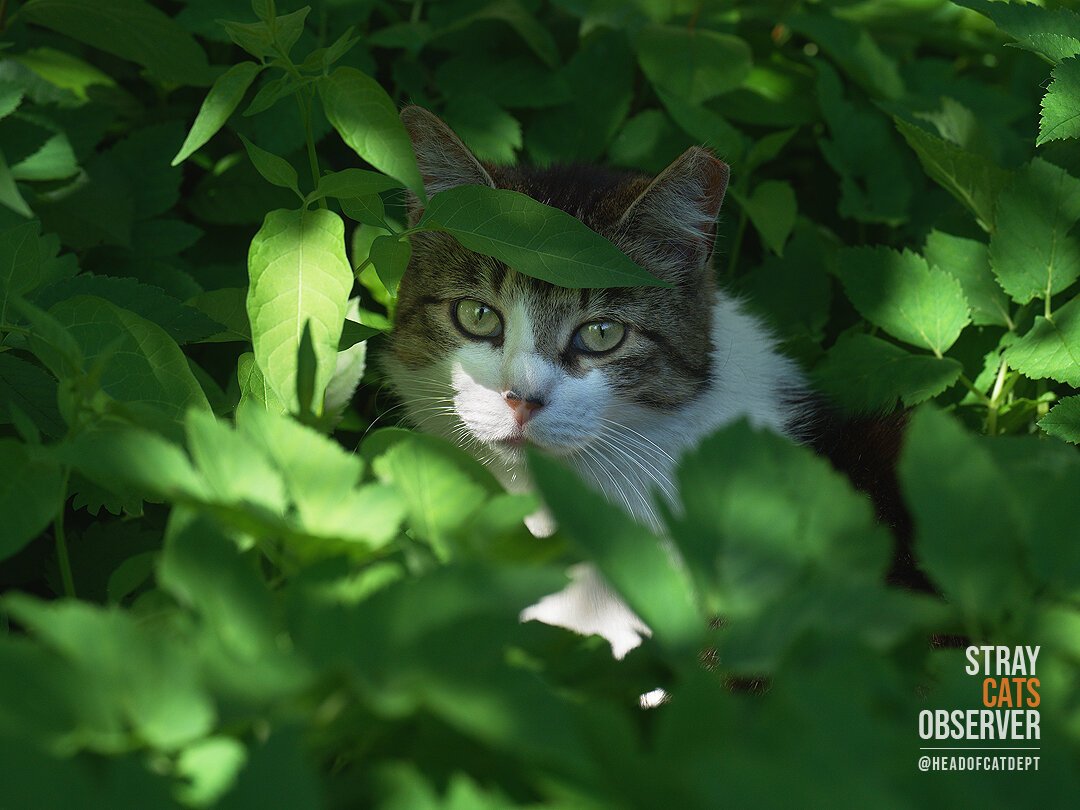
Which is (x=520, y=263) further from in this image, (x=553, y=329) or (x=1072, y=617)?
(x=1072, y=617)

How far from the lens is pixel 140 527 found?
5.69 ft

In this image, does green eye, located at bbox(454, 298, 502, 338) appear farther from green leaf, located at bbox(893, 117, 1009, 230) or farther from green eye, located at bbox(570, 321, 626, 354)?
green leaf, located at bbox(893, 117, 1009, 230)

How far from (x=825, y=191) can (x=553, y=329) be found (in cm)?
110

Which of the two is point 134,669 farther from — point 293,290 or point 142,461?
point 293,290

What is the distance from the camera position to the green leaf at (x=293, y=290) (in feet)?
4.23

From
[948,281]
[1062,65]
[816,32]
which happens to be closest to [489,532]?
[1062,65]

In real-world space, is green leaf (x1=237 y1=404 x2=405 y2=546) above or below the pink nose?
below

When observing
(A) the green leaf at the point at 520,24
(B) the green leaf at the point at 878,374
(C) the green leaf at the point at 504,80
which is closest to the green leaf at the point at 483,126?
(C) the green leaf at the point at 504,80

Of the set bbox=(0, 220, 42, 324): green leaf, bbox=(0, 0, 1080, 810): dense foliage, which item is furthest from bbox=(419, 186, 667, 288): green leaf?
bbox=(0, 220, 42, 324): green leaf

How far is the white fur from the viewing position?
183 cm

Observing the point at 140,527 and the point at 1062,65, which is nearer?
the point at 1062,65

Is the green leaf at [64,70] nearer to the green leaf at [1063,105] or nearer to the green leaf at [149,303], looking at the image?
the green leaf at [149,303]

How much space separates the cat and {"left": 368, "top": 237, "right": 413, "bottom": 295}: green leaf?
0.49 m

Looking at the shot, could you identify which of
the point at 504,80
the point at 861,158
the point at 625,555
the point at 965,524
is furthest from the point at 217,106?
the point at 861,158
